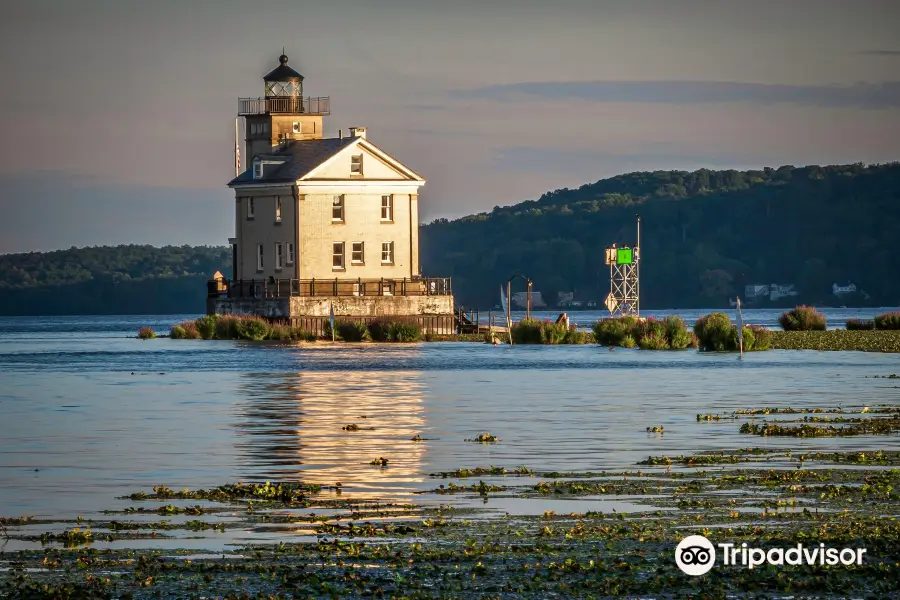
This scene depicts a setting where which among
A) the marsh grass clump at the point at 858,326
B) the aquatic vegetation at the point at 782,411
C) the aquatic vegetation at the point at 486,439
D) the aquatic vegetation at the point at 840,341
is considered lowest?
the aquatic vegetation at the point at 486,439

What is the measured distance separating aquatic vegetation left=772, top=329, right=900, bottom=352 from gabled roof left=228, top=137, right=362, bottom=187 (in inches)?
1036

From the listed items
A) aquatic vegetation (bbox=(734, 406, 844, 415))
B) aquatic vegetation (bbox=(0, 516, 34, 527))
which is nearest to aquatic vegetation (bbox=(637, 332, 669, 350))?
aquatic vegetation (bbox=(734, 406, 844, 415))

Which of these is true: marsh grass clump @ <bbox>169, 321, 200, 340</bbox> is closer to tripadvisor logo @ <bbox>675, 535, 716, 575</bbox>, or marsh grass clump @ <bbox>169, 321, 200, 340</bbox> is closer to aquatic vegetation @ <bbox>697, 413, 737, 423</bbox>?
aquatic vegetation @ <bbox>697, 413, 737, 423</bbox>

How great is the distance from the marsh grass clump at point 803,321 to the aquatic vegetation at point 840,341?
392 centimetres

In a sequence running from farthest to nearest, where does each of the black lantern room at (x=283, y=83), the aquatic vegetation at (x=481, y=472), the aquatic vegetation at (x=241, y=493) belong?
the black lantern room at (x=283, y=83) < the aquatic vegetation at (x=481, y=472) < the aquatic vegetation at (x=241, y=493)

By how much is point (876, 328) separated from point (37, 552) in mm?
67926

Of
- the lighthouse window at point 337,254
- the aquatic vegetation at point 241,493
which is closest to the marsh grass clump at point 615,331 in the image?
the lighthouse window at point 337,254

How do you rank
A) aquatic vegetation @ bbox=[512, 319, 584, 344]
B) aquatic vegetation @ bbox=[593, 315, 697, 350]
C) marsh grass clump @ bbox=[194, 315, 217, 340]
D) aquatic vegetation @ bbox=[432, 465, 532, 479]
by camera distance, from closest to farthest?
aquatic vegetation @ bbox=[432, 465, 532, 479]
aquatic vegetation @ bbox=[593, 315, 697, 350]
aquatic vegetation @ bbox=[512, 319, 584, 344]
marsh grass clump @ bbox=[194, 315, 217, 340]

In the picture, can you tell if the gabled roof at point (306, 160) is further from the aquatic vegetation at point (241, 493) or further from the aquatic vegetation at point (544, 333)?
the aquatic vegetation at point (241, 493)

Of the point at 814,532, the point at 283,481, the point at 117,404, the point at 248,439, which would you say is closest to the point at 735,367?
the point at 117,404

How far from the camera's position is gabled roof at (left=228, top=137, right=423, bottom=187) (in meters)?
86.0

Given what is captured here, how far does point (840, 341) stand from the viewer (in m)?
67.1

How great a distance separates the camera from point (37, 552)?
1666 centimetres

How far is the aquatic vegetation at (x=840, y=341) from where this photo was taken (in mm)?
62781
